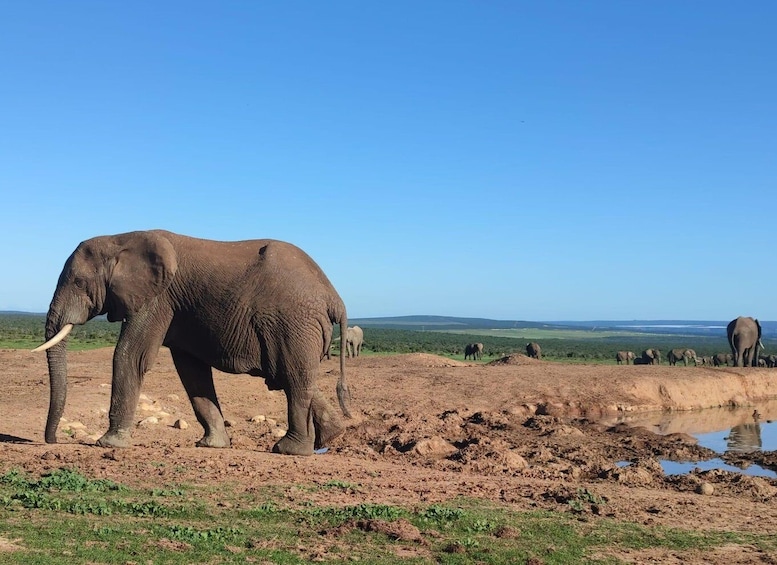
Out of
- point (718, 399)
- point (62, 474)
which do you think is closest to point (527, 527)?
point (62, 474)

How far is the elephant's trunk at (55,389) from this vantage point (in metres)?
11.1

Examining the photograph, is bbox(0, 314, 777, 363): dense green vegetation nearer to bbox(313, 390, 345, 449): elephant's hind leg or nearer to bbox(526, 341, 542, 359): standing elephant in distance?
bbox(526, 341, 542, 359): standing elephant in distance

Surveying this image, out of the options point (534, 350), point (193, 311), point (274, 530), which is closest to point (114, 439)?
point (193, 311)

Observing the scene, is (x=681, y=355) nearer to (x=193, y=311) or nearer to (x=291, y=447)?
(x=291, y=447)

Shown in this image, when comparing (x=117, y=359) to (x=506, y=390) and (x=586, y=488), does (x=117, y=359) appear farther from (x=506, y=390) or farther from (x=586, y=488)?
(x=506, y=390)

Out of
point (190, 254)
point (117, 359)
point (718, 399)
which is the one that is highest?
point (190, 254)

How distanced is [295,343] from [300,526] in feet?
12.9

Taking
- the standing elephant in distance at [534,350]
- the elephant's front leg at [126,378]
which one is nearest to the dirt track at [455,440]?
the elephant's front leg at [126,378]

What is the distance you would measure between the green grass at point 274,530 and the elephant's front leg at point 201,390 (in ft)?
10.5

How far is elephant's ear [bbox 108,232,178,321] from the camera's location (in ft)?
36.3

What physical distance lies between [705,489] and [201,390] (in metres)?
7.32

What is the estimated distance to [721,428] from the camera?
20312 mm

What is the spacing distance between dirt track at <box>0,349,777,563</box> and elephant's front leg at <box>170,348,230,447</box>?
75 centimetres

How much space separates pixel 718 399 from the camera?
25.4m
